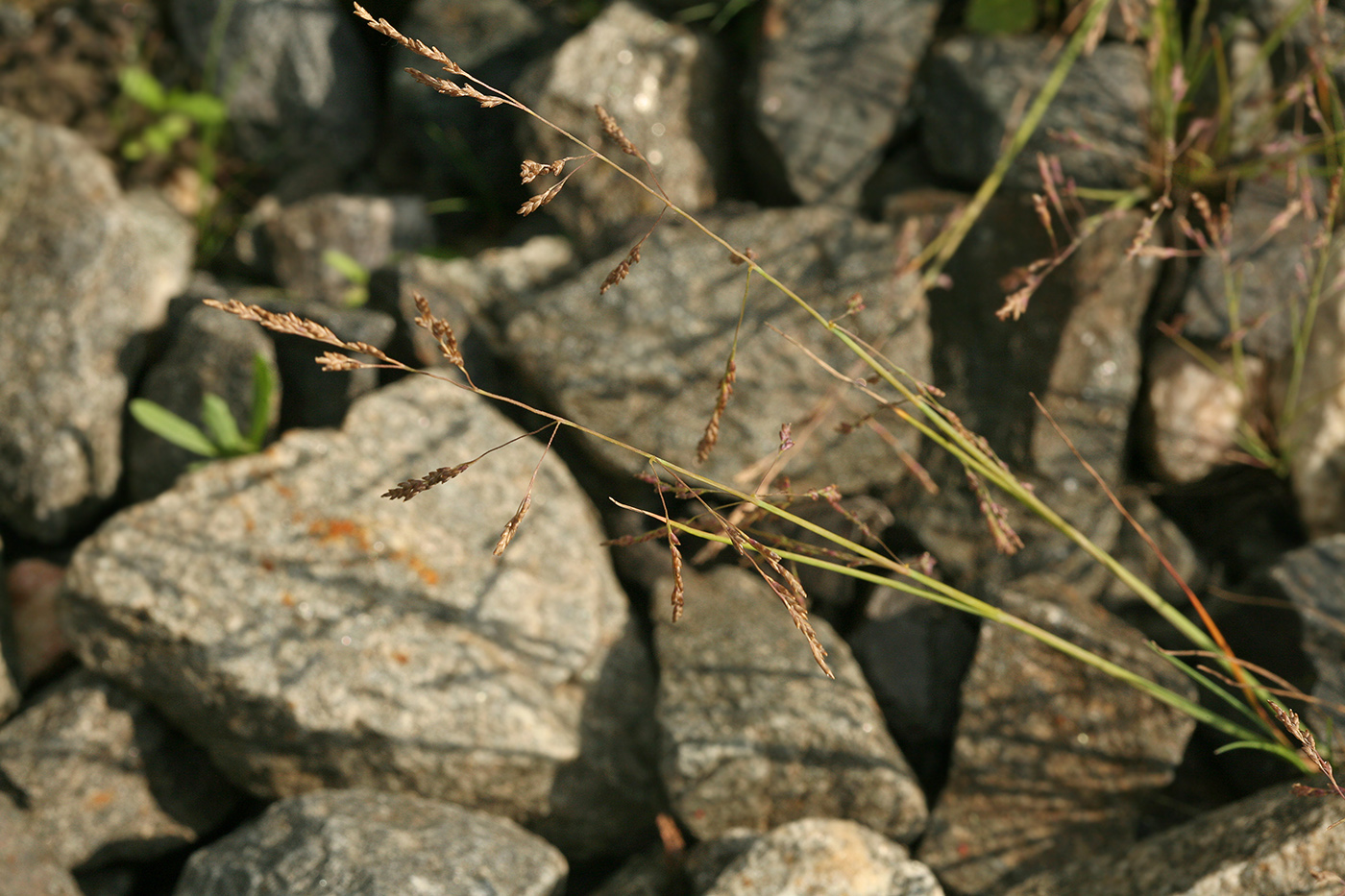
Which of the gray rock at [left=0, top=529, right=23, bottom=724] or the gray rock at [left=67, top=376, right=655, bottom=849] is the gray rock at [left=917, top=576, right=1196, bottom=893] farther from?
the gray rock at [left=0, top=529, right=23, bottom=724]

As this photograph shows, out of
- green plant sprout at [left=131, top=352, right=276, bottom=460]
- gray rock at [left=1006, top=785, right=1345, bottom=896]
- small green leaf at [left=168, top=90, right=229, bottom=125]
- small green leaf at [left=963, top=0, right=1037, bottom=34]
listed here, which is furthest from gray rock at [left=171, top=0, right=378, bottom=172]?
gray rock at [left=1006, top=785, right=1345, bottom=896]

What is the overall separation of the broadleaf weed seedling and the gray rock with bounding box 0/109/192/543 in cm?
139

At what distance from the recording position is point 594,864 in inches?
115

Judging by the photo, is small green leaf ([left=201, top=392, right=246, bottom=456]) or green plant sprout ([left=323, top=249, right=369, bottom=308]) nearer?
small green leaf ([left=201, top=392, right=246, bottom=456])

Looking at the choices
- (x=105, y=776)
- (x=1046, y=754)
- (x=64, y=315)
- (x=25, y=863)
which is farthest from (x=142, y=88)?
(x=1046, y=754)

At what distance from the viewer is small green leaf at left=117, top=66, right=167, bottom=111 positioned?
3822 mm

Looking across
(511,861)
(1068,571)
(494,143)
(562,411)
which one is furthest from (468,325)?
(1068,571)

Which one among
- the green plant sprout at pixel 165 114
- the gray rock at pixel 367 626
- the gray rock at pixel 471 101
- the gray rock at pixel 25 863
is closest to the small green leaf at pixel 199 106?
the green plant sprout at pixel 165 114

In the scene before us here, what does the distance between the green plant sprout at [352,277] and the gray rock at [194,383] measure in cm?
47

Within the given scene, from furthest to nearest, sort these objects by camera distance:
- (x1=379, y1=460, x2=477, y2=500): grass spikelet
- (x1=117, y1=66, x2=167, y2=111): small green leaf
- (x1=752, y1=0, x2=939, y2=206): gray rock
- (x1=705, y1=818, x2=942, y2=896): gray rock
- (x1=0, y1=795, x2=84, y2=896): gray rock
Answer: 1. (x1=117, y1=66, x2=167, y2=111): small green leaf
2. (x1=752, y1=0, x2=939, y2=206): gray rock
3. (x1=0, y1=795, x2=84, y2=896): gray rock
4. (x1=705, y1=818, x2=942, y2=896): gray rock
5. (x1=379, y1=460, x2=477, y2=500): grass spikelet

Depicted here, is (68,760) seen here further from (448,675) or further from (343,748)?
(448,675)

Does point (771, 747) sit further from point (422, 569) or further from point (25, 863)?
point (25, 863)

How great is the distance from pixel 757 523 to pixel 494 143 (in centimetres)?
195

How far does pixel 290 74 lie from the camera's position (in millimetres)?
3822
